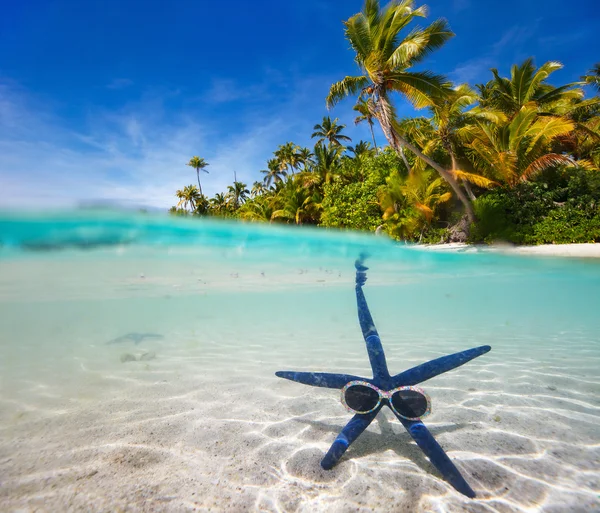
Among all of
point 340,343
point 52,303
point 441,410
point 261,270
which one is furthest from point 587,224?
point 52,303

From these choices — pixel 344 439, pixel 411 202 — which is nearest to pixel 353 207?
pixel 411 202

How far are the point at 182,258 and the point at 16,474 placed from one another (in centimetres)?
910

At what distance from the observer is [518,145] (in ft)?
55.4

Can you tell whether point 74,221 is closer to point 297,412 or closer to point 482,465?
point 297,412

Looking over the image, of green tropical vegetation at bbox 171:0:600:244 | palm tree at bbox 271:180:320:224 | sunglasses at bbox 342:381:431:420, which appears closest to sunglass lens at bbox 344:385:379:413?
sunglasses at bbox 342:381:431:420

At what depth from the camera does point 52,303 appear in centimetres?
1984

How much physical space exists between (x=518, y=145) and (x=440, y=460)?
66.3 feet

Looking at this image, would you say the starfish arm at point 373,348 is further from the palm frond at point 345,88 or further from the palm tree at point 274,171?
the palm tree at point 274,171

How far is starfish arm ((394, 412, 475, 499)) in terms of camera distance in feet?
6.08

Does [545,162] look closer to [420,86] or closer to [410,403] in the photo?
[420,86]

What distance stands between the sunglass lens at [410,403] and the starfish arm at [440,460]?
0.08m

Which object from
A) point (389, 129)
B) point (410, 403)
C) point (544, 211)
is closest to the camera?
point (410, 403)

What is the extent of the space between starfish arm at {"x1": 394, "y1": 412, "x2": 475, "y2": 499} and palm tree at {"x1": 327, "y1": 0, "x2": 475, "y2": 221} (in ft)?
54.8

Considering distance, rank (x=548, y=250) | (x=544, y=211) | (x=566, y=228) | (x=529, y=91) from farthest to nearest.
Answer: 1. (x=529, y=91)
2. (x=544, y=211)
3. (x=566, y=228)
4. (x=548, y=250)
